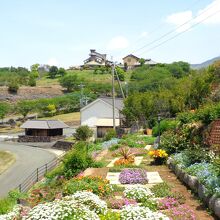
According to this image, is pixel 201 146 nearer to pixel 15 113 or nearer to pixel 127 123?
pixel 127 123

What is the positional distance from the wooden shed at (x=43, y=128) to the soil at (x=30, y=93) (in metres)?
43.1

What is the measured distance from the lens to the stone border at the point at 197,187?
11038 mm

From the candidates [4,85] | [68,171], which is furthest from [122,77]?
[68,171]

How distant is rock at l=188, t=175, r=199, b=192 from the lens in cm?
1356

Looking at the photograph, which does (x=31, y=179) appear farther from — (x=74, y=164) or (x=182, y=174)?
(x=182, y=174)

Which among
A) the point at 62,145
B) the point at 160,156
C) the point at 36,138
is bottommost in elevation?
the point at 62,145

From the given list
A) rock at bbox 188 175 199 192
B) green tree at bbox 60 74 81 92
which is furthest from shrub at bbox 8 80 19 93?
rock at bbox 188 175 199 192

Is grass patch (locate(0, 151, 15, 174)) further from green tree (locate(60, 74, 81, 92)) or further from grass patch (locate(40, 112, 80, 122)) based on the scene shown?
green tree (locate(60, 74, 81, 92))

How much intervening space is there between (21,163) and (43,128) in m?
20.7

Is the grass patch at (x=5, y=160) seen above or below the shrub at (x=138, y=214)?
below

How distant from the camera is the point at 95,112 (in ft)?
205

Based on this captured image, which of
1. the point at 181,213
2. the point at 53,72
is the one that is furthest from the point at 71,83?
the point at 181,213

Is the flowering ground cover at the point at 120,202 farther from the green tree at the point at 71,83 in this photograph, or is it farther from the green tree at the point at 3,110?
the green tree at the point at 71,83

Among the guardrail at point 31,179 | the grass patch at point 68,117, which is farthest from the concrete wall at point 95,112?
the guardrail at point 31,179
